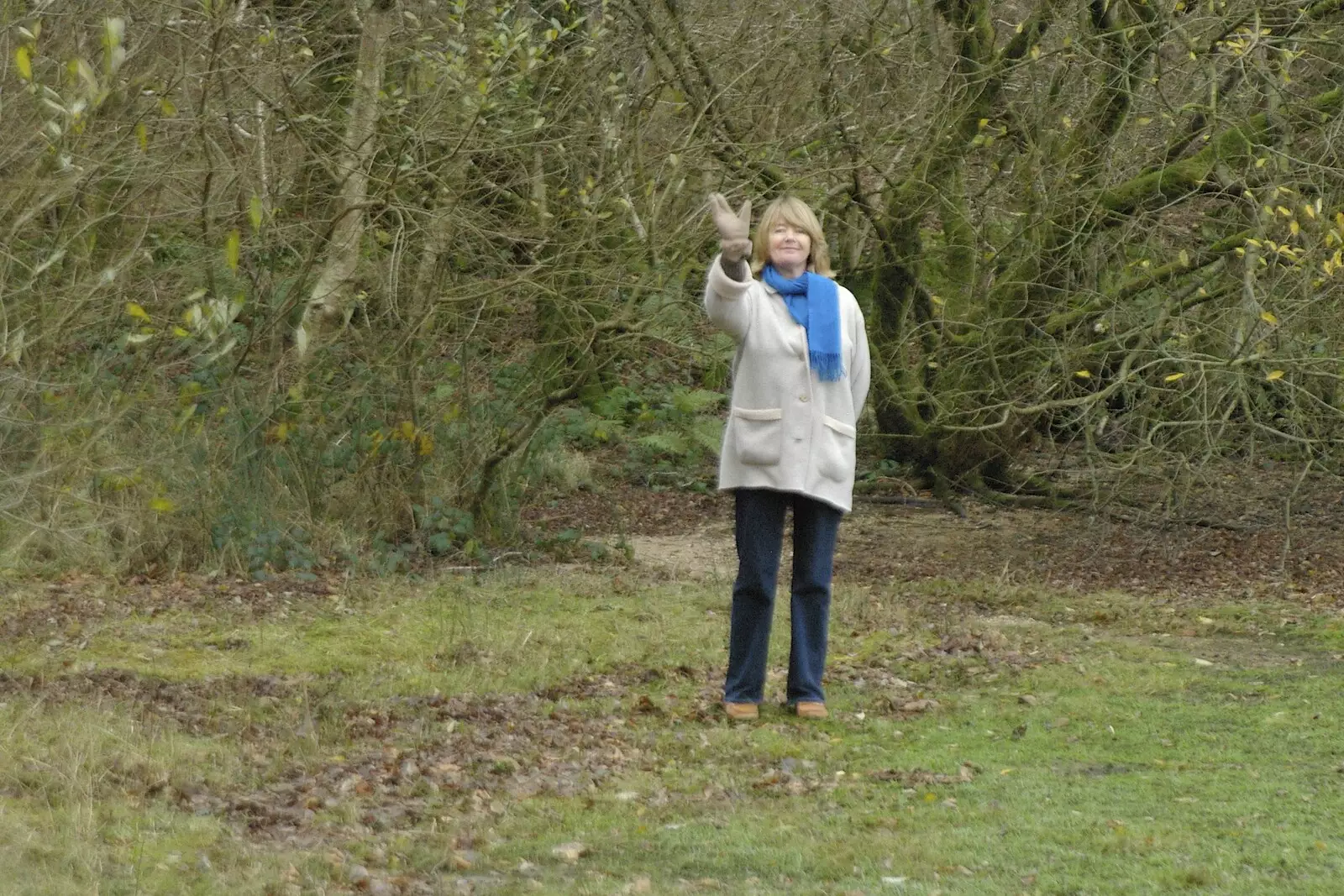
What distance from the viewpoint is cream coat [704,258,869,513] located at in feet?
21.4

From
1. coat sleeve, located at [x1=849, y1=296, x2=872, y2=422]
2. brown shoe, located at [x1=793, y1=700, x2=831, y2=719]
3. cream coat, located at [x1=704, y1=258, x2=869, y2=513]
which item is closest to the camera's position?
cream coat, located at [x1=704, y1=258, x2=869, y2=513]

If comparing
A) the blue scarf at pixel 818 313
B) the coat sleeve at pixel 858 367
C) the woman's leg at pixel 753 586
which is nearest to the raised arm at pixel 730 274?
the blue scarf at pixel 818 313

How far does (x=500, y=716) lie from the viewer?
695cm

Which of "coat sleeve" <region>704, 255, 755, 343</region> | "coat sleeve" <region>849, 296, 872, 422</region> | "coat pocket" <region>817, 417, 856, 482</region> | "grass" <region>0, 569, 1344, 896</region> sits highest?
"coat sleeve" <region>704, 255, 755, 343</region>

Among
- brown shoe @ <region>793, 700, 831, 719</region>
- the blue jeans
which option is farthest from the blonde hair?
brown shoe @ <region>793, 700, 831, 719</region>

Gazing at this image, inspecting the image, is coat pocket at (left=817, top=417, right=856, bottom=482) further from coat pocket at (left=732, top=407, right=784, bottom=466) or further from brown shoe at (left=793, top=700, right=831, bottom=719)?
brown shoe at (left=793, top=700, right=831, bottom=719)

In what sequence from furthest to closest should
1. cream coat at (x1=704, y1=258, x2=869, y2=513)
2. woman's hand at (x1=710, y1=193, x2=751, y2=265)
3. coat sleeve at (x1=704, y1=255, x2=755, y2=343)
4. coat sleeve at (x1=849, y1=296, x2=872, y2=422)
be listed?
coat sleeve at (x1=849, y1=296, x2=872, y2=422)
cream coat at (x1=704, y1=258, x2=869, y2=513)
coat sleeve at (x1=704, y1=255, x2=755, y2=343)
woman's hand at (x1=710, y1=193, x2=751, y2=265)

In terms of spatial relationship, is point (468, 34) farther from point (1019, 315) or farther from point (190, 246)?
point (1019, 315)

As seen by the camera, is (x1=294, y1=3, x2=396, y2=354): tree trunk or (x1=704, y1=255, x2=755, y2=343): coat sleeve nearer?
(x1=704, y1=255, x2=755, y2=343): coat sleeve

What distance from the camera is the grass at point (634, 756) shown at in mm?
4605

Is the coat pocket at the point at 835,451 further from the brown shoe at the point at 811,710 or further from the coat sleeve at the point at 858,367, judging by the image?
the brown shoe at the point at 811,710

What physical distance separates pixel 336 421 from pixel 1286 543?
263 inches

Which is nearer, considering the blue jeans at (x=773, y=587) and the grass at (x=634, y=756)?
the grass at (x=634, y=756)

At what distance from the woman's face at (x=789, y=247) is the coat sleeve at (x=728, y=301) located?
217 millimetres
